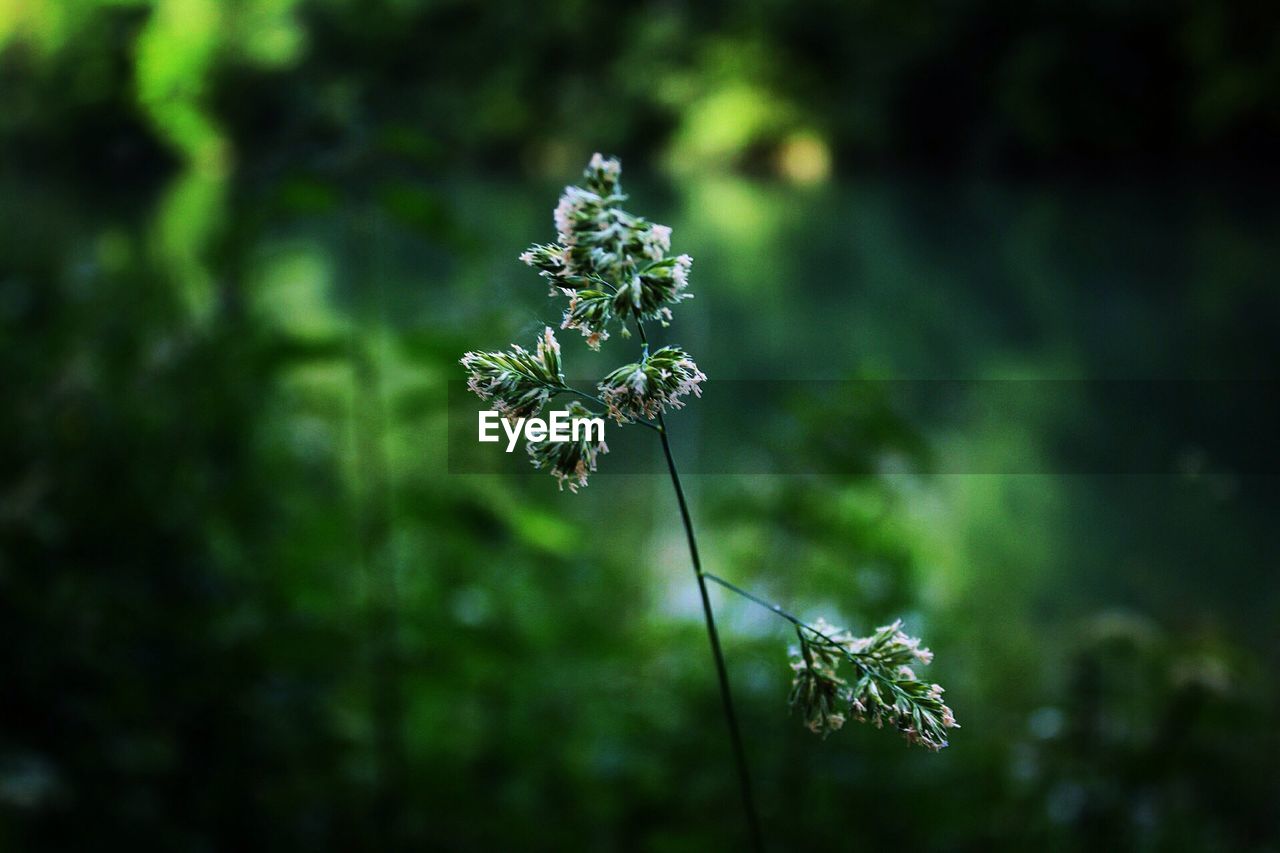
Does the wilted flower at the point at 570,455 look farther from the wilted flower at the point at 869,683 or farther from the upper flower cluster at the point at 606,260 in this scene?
the wilted flower at the point at 869,683

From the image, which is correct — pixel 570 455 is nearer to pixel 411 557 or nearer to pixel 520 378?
pixel 520 378

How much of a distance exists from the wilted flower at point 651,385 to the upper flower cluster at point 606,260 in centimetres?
3

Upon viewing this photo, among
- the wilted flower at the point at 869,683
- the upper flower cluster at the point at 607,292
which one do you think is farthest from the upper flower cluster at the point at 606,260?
the wilted flower at the point at 869,683

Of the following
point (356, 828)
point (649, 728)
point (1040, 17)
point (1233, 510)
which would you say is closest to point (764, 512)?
point (649, 728)

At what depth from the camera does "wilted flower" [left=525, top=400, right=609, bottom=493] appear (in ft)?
2.10

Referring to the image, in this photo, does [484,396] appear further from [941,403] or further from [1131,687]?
[941,403]

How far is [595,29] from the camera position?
30297mm

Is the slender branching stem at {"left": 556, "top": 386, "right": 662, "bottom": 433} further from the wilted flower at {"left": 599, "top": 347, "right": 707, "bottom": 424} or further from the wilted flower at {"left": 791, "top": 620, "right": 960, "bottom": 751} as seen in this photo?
the wilted flower at {"left": 791, "top": 620, "right": 960, "bottom": 751}

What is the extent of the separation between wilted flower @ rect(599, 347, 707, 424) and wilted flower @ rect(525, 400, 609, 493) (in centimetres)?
3

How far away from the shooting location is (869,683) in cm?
67

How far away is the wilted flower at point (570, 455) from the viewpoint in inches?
25.2

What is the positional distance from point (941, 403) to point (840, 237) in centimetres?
1498

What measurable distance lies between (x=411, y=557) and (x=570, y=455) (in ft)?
16.7

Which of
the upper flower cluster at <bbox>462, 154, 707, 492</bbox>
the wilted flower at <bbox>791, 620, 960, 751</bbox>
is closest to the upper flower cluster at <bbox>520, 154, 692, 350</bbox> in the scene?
the upper flower cluster at <bbox>462, 154, 707, 492</bbox>
